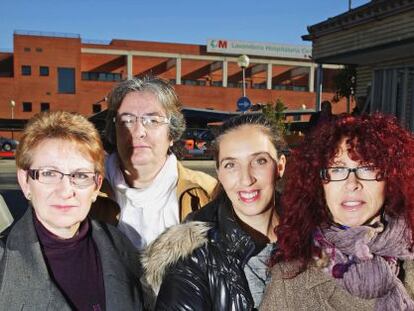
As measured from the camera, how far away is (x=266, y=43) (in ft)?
185

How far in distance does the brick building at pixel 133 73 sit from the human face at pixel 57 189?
42.9m

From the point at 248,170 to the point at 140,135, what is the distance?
838mm

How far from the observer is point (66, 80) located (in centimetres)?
4853

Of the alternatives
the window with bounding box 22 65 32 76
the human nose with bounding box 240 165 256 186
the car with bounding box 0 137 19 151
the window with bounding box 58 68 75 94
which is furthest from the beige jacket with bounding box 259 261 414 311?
the window with bounding box 22 65 32 76

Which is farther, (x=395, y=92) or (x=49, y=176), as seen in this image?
(x=395, y=92)

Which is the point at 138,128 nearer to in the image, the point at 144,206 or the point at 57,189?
the point at 144,206

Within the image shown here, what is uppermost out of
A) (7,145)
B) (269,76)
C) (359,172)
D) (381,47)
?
(269,76)

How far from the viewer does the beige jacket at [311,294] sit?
182cm

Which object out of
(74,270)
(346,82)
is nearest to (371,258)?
(74,270)

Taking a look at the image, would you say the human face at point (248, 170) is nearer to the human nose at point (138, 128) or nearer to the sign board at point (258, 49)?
the human nose at point (138, 128)

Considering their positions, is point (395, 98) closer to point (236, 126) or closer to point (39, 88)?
point (236, 126)

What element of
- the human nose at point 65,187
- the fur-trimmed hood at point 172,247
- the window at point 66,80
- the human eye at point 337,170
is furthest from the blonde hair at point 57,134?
the window at point 66,80

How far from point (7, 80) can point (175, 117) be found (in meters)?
48.6

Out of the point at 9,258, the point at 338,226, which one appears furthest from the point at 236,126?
the point at 9,258
